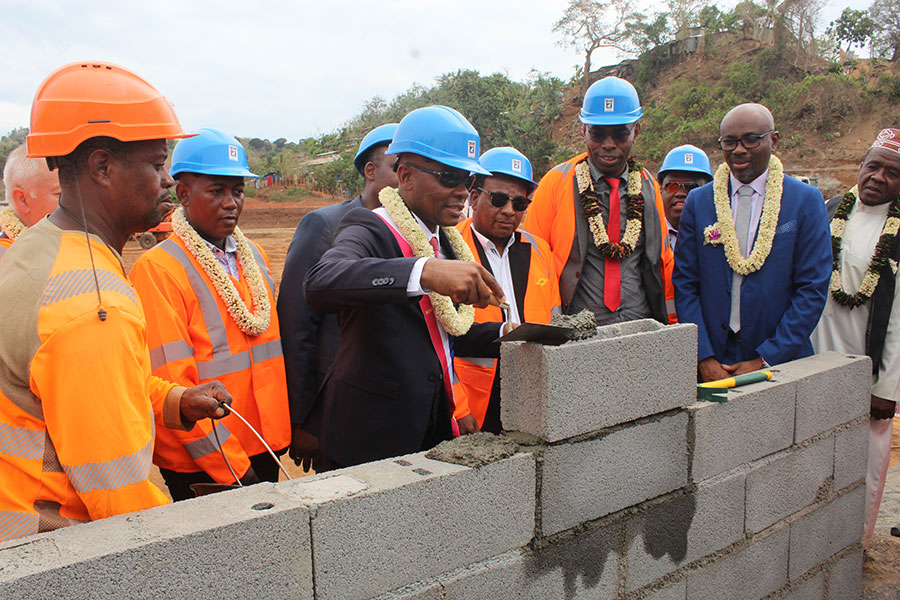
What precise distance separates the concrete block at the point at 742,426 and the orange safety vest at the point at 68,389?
204cm

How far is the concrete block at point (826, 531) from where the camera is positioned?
3260 mm

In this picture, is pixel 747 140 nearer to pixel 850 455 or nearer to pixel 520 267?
pixel 520 267

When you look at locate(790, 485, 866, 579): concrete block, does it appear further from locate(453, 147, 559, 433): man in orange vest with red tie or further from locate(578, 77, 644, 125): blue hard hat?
locate(578, 77, 644, 125): blue hard hat

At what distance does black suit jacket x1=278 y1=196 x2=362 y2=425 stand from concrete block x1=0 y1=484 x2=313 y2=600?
1427 mm

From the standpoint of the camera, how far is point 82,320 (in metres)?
1.43

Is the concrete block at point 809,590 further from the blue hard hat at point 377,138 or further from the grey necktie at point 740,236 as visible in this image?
the blue hard hat at point 377,138

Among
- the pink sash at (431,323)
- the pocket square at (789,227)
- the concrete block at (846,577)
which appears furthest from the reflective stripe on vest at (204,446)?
the concrete block at (846,577)

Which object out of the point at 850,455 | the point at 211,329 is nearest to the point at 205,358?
the point at 211,329

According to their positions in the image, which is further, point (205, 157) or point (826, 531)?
point (826, 531)

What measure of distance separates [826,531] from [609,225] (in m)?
1.91

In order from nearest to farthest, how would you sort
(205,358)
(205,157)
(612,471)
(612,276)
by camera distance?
1. (612,471)
2. (205,358)
3. (205,157)
4. (612,276)

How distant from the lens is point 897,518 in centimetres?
505

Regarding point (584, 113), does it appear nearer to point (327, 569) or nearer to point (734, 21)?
point (327, 569)

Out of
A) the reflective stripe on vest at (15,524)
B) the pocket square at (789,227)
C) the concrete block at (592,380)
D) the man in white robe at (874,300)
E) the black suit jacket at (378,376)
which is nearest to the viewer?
the reflective stripe on vest at (15,524)
